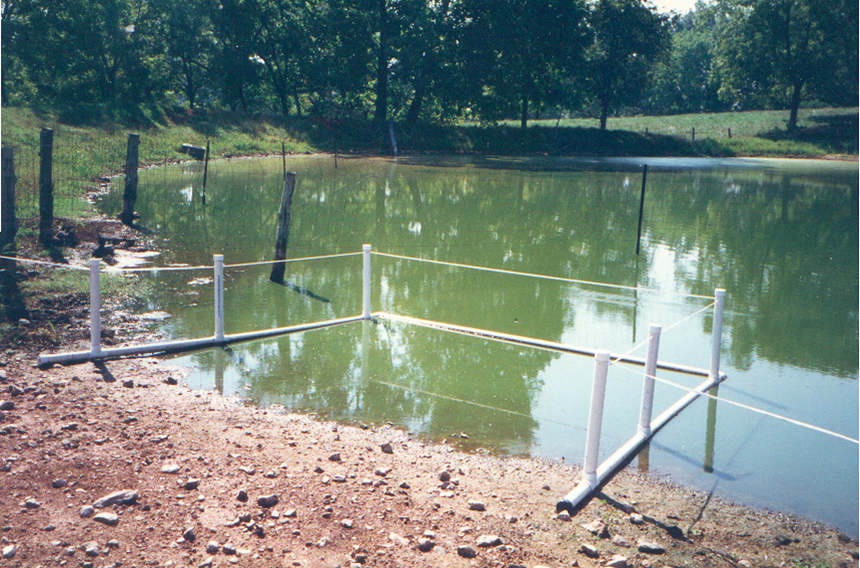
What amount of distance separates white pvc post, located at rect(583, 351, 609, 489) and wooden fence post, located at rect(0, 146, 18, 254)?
9956 mm

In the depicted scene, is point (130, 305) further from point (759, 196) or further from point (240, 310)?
point (759, 196)

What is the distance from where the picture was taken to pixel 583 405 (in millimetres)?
8172

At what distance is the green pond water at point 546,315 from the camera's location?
738cm

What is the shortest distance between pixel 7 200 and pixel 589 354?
9366mm

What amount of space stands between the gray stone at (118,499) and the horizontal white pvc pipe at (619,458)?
289cm

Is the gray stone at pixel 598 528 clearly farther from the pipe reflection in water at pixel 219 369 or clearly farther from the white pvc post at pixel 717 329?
the pipe reflection in water at pixel 219 369

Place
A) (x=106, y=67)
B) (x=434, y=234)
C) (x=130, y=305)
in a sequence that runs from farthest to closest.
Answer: (x=106, y=67)
(x=434, y=234)
(x=130, y=305)

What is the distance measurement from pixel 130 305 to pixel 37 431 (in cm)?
542

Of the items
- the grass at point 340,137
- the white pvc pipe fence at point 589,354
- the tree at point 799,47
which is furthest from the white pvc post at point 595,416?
the tree at point 799,47

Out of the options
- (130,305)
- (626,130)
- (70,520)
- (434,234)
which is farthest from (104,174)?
(626,130)

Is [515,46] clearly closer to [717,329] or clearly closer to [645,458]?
[717,329]

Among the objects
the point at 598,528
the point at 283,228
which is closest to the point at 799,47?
the point at 283,228

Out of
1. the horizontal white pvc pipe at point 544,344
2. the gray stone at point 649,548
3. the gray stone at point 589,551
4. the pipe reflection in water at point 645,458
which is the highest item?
the horizontal white pvc pipe at point 544,344

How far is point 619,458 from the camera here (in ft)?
20.9
